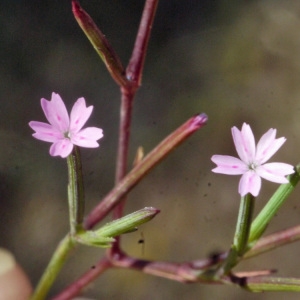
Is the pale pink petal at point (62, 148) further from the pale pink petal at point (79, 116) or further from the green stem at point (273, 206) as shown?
the green stem at point (273, 206)

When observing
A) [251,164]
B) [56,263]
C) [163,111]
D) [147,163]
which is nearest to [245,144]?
[251,164]

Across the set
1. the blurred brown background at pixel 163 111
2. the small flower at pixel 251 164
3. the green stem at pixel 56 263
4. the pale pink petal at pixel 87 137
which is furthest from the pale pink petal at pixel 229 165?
the blurred brown background at pixel 163 111

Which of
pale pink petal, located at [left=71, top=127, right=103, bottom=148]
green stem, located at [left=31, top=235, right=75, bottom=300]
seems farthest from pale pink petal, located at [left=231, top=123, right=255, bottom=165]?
green stem, located at [left=31, top=235, right=75, bottom=300]

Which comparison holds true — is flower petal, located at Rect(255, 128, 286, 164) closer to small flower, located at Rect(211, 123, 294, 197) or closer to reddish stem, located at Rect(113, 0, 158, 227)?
small flower, located at Rect(211, 123, 294, 197)

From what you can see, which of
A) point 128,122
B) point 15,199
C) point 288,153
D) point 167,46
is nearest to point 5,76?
point 15,199

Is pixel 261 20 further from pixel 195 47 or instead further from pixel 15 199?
pixel 15 199

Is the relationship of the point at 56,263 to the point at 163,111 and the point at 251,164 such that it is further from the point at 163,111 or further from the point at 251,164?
the point at 163,111
